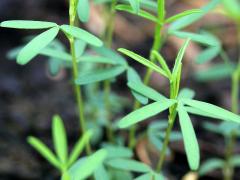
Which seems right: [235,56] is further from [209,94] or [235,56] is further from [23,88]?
[23,88]

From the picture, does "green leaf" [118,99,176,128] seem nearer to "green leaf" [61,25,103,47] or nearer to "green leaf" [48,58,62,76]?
"green leaf" [61,25,103,47]

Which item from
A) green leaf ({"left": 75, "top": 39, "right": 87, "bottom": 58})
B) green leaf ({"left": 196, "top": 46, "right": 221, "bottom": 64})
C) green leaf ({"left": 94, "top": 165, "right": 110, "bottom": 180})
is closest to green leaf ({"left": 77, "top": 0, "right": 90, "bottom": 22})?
green leaf ({"left": 75, "top": 39, "right": 87, "bottom": 58})

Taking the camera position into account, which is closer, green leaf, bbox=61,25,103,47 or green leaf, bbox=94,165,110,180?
green leaf, bbox=61,25,103,47

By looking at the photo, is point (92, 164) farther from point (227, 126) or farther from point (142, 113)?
point (227, 126)

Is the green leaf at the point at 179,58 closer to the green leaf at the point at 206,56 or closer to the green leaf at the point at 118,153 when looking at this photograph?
the green leaf at the point at 118,153

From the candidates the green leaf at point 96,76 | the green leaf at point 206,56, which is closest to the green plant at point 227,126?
the green leaf at point 206,56

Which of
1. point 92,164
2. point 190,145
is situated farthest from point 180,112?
point 92,164
